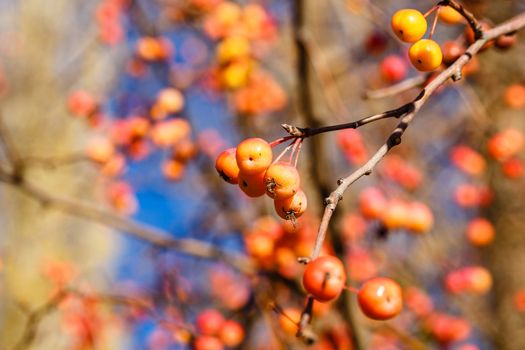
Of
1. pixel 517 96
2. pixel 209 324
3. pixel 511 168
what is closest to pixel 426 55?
pixel 209 324

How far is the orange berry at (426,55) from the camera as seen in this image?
144 cm

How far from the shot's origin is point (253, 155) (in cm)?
132

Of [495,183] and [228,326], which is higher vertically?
[495,183]

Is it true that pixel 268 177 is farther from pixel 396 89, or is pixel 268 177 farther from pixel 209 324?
pixel 209 324

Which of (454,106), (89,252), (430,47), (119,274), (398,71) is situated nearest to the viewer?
(430,47)

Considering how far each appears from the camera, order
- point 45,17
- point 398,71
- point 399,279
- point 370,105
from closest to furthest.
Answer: point 398,71, point 399,279, point 370,105, point 45,17

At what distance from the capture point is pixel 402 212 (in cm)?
301

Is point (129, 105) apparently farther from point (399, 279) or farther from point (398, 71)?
point (399, 279)

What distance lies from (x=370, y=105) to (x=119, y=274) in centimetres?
794

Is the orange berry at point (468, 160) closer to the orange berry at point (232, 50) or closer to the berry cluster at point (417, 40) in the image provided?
the orange berry at point (232, 50)

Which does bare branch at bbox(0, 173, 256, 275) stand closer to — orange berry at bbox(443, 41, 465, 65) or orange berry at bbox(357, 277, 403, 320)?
orange berry at bbox(357, 277, 403, 320)

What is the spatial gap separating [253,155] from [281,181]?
104mm

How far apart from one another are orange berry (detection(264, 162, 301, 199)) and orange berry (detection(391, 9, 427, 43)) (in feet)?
1.96

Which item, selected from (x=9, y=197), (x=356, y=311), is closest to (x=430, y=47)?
(x=356, y=311)
